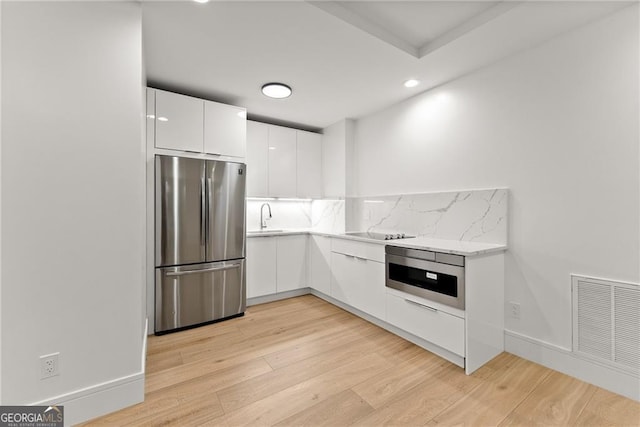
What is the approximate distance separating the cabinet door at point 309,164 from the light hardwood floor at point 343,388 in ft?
7.32

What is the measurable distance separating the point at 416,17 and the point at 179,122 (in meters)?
2.39

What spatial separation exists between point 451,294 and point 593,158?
1.38 metres

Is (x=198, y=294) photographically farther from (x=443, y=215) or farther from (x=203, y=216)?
(x=443, y=215)

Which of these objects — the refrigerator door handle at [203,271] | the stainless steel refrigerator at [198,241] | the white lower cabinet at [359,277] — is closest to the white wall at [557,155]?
the white lower cabinet at [359,277]

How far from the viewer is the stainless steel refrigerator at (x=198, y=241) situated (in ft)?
8.77

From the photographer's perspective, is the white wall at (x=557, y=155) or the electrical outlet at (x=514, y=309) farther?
the electrical outlet at (x=514, y=309)

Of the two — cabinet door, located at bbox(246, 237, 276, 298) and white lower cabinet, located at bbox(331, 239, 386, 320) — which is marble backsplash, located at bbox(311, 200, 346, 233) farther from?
cabinet door, located at bbox(246, 237, 276, 298)

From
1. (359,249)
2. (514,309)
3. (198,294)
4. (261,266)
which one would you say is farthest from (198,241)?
(514,309)

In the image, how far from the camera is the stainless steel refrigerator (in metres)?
2.67

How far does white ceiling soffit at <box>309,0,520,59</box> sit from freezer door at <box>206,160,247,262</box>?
1.83 meters

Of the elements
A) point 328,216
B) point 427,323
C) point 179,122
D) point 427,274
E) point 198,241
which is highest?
point 179,122

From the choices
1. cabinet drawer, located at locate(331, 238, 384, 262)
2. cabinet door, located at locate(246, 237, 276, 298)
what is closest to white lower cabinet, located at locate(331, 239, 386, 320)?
cabinet drawer, located at locate(331, 238, 384, 262)

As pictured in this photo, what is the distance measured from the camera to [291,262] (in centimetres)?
382

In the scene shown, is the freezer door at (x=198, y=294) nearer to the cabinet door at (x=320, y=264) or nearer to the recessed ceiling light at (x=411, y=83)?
the cabinet door at (x=320, y=264)
